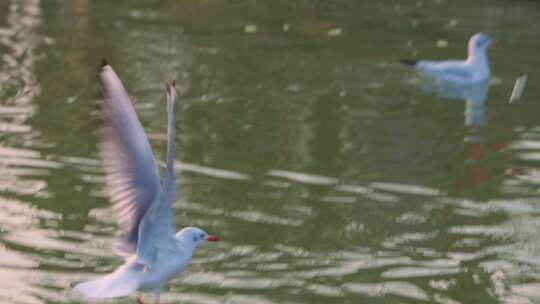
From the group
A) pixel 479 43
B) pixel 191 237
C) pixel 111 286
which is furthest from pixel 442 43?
pixel 111 286

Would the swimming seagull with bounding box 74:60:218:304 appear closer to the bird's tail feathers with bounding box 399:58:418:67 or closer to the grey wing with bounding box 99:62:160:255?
the grey wing with bounding box 99:62:160:255

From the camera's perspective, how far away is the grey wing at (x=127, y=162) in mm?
7074

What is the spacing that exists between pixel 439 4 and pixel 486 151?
416 inches

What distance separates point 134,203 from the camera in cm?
733

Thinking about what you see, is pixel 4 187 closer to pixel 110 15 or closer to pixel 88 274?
pixel 88 274

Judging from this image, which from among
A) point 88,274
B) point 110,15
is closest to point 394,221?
point 88,274

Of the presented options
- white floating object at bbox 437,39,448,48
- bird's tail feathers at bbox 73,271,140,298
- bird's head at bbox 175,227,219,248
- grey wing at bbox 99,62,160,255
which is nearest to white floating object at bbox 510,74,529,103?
white floating object at bbox 437,39,448,48

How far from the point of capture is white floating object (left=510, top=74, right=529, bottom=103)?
15164 millimetres

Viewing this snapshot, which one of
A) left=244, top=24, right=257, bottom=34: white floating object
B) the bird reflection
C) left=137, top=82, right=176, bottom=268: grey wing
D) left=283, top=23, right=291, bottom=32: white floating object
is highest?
left=137, top=82, right=176, bottom=268: grey wing

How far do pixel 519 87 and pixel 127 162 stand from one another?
9201 mm

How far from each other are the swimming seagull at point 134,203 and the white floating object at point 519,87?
8389 mm

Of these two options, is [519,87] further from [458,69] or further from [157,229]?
[157,229]

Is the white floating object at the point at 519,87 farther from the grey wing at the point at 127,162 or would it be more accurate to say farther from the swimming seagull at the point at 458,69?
the grey wing at the point at 127,162

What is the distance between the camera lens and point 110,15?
64.8ft
